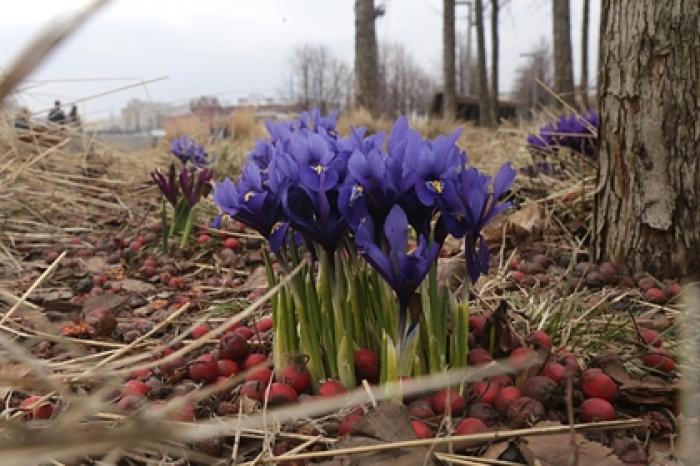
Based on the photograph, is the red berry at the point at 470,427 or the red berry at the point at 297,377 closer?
the red berry at the point at 470,427

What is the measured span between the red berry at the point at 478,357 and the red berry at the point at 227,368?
470mm

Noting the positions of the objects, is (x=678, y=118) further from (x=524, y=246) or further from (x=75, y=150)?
(x=75, y=150)

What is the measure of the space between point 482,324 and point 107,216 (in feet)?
10.3

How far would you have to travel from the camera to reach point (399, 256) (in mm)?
1247

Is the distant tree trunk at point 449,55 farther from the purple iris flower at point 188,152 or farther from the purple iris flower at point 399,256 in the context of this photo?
the purple iris flower at point 399,256

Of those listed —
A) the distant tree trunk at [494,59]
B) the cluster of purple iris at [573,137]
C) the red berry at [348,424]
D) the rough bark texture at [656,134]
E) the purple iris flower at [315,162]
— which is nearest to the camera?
the red berry at [348,424]

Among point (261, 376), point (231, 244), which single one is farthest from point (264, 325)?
point (231, 244)

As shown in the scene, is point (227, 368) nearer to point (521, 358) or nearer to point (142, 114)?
point (521, 358)

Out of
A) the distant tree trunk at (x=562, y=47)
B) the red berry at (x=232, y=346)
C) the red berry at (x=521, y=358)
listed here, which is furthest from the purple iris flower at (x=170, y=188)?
the distant tree trunk at (x=562, y=47)

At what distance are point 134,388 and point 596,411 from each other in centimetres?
84

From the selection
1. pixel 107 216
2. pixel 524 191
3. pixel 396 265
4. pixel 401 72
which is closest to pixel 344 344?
pixel 396 265

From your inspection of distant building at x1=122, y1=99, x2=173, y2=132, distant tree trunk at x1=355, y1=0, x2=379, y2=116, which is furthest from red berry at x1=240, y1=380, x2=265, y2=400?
distant tree trunk at x1=355, y1=0, x2=379, y2=116

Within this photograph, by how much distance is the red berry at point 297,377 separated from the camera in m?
1.38

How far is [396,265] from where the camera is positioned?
4.15 feet
